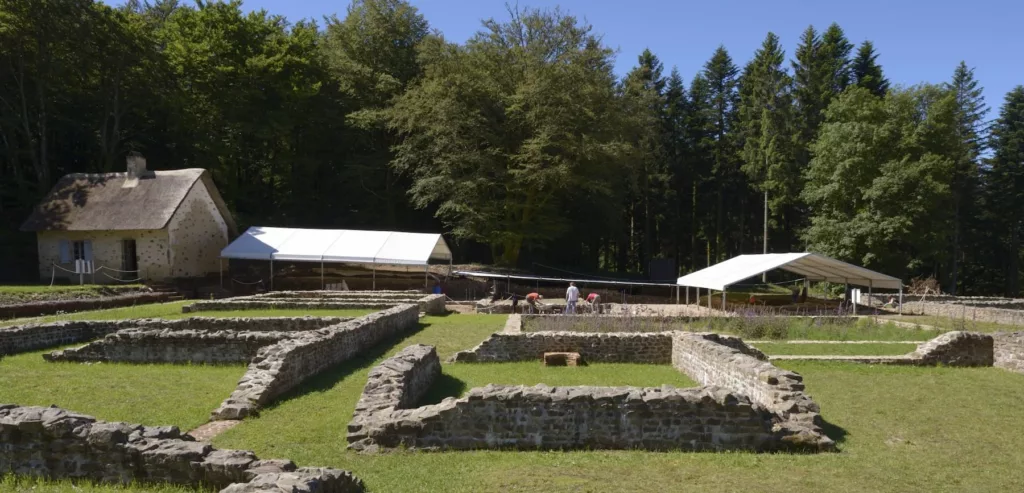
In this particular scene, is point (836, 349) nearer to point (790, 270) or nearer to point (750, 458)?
point (750, 458)

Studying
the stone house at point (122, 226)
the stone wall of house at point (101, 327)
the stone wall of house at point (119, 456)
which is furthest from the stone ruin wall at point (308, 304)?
the stone wall of house at point (119, 456)

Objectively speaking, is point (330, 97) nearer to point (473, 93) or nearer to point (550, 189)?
point (473, 93)

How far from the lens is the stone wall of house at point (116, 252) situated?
97.0 ft

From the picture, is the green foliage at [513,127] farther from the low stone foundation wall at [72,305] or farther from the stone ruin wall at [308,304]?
the low stone foundation wall at [72,305]

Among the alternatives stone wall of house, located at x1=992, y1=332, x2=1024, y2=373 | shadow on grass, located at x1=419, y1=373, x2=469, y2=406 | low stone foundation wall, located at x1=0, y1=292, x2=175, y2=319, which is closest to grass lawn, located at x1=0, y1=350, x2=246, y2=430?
shadow on grass, located at x1=419, y1=373, x2=469, y2=406

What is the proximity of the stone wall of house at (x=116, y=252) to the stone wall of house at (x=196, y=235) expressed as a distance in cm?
43

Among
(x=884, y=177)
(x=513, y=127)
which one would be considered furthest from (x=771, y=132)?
(x=513, y=127)

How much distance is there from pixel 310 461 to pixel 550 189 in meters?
33.3

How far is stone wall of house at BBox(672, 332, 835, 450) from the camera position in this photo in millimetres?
7531

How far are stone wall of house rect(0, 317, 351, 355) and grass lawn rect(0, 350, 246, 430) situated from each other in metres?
1.06

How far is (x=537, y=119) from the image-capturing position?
37500 millimetres

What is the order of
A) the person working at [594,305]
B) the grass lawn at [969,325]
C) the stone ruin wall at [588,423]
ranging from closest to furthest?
the stone ruin wall at [588,423]
the grass lawn at [969,325]
the person working at [594,305]

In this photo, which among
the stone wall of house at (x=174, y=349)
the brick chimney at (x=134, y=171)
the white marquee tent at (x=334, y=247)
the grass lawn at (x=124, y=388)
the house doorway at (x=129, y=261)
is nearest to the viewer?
the grass lawn at (x=124, y=388)

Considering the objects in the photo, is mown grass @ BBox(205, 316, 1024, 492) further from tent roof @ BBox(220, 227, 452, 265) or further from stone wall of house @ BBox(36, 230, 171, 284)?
stone wall of house @ BBox(36, 230, 171, 284)
